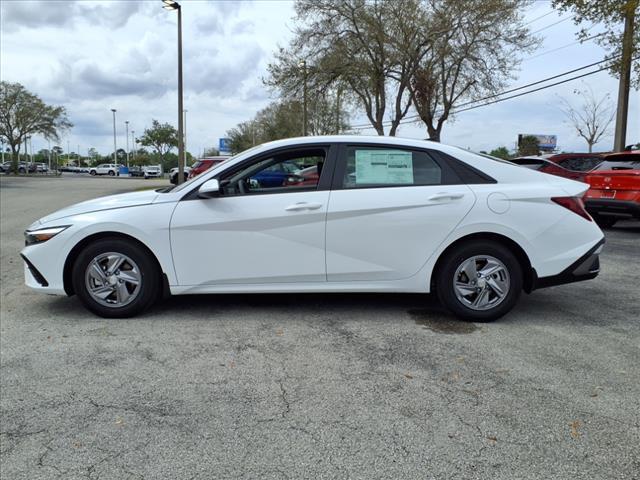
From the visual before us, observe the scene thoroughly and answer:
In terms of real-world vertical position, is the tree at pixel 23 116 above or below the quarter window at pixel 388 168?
above

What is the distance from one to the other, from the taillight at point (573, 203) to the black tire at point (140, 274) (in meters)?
3.44

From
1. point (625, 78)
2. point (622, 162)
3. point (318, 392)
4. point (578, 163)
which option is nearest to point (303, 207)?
point (318, 392)

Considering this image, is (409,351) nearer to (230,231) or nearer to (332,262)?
(332,262)

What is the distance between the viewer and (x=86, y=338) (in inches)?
→ 164

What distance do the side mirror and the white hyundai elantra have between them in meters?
0.01

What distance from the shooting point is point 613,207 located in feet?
32.4

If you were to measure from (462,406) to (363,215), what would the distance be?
1.89 meters

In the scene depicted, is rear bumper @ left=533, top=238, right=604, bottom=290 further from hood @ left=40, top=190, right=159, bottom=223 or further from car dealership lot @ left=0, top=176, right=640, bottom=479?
hood @ left=40, top=190, right=159, bottom=223

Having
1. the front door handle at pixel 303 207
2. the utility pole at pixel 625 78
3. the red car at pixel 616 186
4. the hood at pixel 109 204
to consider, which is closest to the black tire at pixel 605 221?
the red car at pixel 616 186

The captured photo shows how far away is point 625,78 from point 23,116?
170 ft

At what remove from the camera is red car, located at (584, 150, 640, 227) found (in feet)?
31.7

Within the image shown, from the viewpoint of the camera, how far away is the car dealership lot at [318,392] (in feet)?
8.21

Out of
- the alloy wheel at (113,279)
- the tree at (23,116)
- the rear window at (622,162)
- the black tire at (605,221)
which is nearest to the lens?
the alloy wheel at (113,279)

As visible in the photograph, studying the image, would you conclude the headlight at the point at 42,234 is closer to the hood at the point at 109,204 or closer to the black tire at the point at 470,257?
the hood at the point at 109,204
